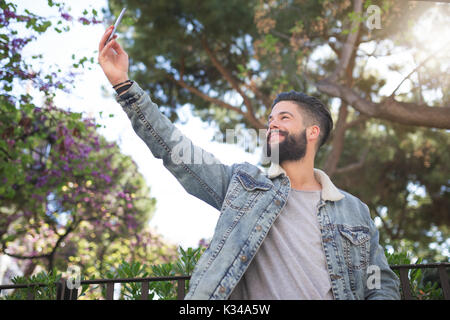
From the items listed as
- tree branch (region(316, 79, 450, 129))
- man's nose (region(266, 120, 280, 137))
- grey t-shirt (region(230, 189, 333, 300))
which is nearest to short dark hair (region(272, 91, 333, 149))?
man's nose (region(266, 120, 280, 137))

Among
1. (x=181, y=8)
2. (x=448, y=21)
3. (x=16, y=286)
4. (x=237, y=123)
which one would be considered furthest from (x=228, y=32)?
(x=16, y=286)

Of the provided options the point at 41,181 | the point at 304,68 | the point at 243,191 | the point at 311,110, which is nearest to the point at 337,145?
the point at 304,68

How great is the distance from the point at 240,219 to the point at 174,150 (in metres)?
0.54

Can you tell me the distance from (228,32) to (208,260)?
27.1ft

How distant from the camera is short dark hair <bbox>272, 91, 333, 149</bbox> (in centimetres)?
274

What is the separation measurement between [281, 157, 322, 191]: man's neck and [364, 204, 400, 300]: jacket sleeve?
21.3 inches

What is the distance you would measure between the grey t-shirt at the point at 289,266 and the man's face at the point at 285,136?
0.46m

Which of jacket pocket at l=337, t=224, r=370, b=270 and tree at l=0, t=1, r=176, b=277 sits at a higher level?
tree at l=0, t=1, r=176, b=277

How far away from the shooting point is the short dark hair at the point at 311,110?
8.99 ft

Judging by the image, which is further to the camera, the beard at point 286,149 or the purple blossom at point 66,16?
the purple blossom at point 66,16

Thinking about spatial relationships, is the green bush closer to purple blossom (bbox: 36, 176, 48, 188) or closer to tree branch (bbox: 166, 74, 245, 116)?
tree branch (bbox: 166, 74, 245, 116)

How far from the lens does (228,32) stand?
30.5 ft

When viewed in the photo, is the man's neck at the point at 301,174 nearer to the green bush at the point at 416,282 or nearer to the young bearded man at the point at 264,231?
the young bearded man at the point at 264,231

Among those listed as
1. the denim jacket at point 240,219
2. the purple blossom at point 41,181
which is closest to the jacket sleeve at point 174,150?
the denim jacket at point 240,219
